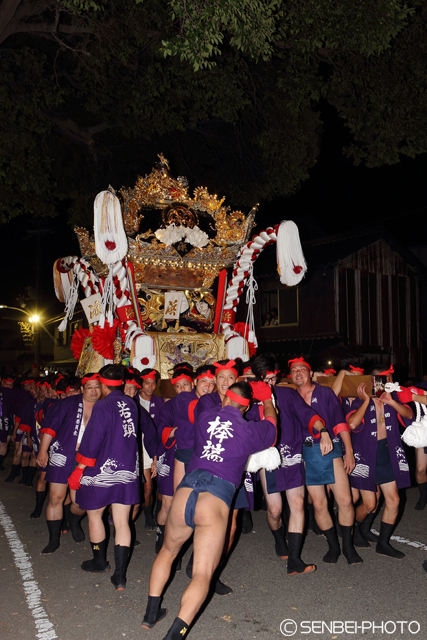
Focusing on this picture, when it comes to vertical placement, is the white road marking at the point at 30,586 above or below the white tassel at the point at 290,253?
below

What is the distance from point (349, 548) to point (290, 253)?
4925 millimetres

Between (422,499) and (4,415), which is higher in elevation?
(4,415)

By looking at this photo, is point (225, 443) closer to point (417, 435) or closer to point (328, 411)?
point (417, 435)

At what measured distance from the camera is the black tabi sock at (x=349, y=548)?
535 cm

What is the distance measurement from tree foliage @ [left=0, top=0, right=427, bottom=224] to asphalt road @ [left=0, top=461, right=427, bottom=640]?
19.2 feet

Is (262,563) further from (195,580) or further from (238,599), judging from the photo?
(195,580)

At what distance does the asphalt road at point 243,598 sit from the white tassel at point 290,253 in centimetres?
431

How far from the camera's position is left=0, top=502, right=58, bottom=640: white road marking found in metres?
3.90

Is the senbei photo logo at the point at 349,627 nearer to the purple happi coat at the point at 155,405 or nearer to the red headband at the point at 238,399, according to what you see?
the red headband at the point at 238,399

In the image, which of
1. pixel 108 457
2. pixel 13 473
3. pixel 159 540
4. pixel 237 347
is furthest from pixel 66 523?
pixel 13 473

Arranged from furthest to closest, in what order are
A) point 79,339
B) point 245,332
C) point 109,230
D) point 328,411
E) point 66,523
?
point 245,332 < point 79,339 < point 109,230 < point 66,523 < point 328,411

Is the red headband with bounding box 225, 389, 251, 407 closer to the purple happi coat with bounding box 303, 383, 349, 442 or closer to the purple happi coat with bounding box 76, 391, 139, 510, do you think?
the purple happi coat with bounding box 76, 391, 139, 510

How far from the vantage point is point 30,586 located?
4.85 meters

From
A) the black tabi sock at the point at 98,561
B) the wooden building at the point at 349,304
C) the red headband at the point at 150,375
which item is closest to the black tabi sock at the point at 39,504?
the red headband at the point at 150,375
